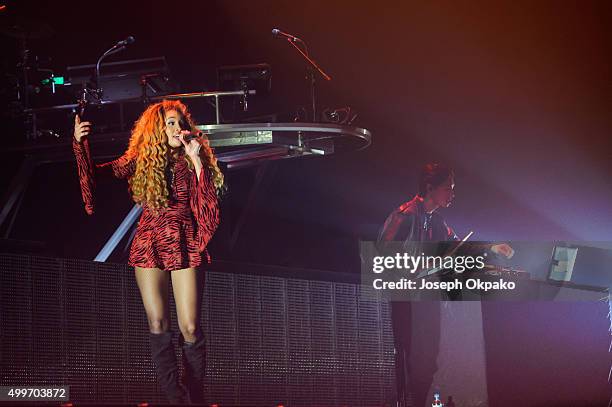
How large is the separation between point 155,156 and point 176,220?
0.83ft

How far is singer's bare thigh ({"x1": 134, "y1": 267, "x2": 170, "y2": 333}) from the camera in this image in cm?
312

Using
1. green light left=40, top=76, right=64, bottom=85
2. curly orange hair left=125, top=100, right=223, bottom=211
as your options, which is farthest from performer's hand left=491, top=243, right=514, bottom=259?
green light left=40, top=76, right=64, bottom=85

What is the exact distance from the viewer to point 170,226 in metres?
3.17

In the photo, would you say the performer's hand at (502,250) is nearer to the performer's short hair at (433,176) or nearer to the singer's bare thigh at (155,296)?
the performer's short hair at (433,176)

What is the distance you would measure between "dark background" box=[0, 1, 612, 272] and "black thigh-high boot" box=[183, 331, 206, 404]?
2496 mm

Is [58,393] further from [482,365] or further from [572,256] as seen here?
[572,256]

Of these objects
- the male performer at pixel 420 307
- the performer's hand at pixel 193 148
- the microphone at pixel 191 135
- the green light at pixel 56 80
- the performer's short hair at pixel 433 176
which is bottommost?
the male performer at pixel 420 307

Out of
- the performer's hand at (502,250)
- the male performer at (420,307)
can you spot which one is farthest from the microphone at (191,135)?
the performer's hand at (502,250)

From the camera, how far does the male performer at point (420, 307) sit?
14.7 feet

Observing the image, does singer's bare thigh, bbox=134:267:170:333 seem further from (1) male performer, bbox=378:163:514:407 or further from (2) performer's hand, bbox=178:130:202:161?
(1) male performer, bbox=378:163:514:407

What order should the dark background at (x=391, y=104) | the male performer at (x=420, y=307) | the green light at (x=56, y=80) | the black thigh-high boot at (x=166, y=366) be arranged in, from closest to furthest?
the black thigh-high boot at (x=166, y=366)
the male performer at (x=420, y=307)
the green light at (x=56, y=80)
the dark background at (x=391, y=104)

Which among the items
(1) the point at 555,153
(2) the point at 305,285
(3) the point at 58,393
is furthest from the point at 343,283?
(1) the point at 555,153

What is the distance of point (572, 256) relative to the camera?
15.4ft

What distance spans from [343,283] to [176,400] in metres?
Result: 1.95
